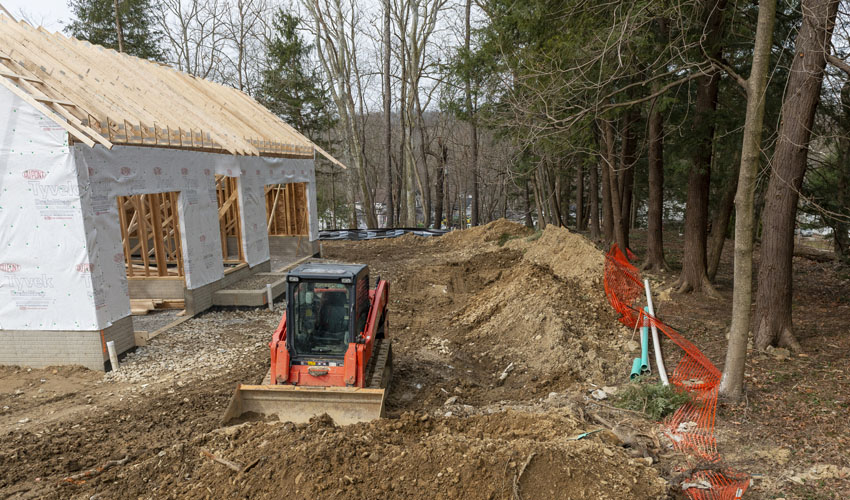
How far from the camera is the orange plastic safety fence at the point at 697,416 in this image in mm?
5043

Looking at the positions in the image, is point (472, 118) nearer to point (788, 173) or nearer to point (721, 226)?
point (721, 226)

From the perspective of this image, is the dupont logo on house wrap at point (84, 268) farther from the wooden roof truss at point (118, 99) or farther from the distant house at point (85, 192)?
the wooden roof truss at point (118, 99)

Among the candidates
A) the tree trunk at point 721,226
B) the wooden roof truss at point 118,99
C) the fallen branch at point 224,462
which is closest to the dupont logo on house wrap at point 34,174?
the wooden roof truss at point 118,99

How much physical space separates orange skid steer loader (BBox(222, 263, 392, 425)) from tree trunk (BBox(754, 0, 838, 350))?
6.11 metres

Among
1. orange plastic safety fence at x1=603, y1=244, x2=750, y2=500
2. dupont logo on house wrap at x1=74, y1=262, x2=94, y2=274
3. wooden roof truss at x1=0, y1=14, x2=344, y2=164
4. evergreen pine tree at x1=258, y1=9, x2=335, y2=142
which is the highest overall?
evergreen pine tree at x1=258, y1=9, x2=335, y2=142

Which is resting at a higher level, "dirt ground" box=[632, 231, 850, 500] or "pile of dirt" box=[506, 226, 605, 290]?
"pile of dirt" box=[506, 226, 605, 290]

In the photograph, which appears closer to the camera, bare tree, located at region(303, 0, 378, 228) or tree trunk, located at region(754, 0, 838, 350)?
tree trunk, located at region(754, 0, 838, 350)

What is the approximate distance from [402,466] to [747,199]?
5018mm

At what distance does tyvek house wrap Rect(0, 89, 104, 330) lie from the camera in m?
8.84

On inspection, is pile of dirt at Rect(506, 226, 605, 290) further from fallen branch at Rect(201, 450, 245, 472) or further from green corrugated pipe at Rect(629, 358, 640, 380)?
fallen branch at Rect(201, 450, 245, 472)

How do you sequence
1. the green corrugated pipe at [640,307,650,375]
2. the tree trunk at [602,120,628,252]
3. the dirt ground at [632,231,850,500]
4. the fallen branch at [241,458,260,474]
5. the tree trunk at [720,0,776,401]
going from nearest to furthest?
1. the dirt ground at [632,231,850,500]
2. the fallen branch at [241,458,260,474]
3. the tree trunk at [720,0,776,401]
4. the green corrugated pipe at [640,307,650,375]
5. the tree trunk at [602,120,628,252]

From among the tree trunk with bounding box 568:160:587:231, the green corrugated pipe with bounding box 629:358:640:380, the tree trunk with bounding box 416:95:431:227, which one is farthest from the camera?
the tree trunk with bounding box 416:95:431:227

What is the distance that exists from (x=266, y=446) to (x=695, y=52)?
10.2 meters

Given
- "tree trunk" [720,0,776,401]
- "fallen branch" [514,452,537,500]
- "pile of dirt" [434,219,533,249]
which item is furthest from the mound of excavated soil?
"pile of dirt" [434,219,533,249]
